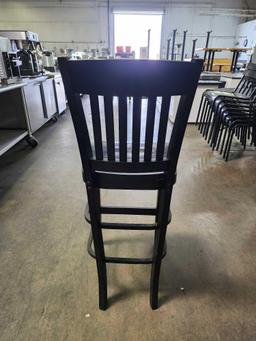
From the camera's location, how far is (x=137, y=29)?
8.92 metres

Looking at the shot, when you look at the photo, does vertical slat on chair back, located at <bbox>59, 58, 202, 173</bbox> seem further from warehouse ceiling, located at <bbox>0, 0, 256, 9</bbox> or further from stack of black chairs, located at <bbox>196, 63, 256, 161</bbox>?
warehouse ceiling, located at <bbox>0, 0, 256, 9</bbox>

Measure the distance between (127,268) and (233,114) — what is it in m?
2.19

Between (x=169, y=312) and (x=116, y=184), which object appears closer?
(x=116, y=184)

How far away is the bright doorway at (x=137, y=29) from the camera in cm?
861

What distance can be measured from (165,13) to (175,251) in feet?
31.1

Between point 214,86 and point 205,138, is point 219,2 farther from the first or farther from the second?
point 205,138

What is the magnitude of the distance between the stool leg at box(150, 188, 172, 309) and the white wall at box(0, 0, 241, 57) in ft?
31.2

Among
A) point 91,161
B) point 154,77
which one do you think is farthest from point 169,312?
point 154,77

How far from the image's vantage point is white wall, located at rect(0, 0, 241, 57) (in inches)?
325

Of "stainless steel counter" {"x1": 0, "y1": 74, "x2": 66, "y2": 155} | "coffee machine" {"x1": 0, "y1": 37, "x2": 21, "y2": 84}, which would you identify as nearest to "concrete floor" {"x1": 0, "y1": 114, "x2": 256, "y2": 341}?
"stainless steel counter" {"x1": 0, "y1": 74, "x2": 66, "y2": 155}

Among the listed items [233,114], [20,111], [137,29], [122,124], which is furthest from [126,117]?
[137,29]

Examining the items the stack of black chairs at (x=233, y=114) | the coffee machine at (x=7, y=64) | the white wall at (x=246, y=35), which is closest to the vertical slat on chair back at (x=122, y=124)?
the stack of black chairs at (x=233, y=114)

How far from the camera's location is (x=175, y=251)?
1477 mm

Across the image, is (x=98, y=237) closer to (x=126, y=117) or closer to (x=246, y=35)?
(x=126, y=117)
